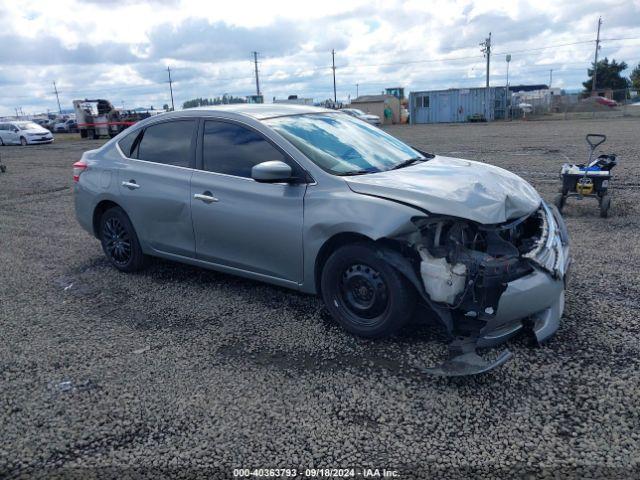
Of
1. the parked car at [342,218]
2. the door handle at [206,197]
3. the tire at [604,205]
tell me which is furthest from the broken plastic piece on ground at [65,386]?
the tire at [604,205]

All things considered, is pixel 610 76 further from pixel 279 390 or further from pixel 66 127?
pixel 279 390

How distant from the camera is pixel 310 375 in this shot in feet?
11.8

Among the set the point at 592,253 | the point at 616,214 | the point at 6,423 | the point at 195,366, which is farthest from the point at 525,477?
the point at 616,214

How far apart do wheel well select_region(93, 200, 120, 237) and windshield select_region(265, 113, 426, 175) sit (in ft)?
7.18

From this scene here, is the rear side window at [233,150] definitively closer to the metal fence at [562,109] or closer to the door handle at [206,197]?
the door handle at [206,197]

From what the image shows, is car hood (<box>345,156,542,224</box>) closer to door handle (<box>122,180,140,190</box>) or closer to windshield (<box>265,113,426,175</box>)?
windshield (<box>265,113,426,175</box>)

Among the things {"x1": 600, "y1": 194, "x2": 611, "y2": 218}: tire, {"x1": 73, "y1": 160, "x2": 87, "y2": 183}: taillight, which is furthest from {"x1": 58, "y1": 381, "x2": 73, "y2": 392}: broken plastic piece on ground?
{"x1": 600, "y1": 194, "x2": 611, "y2": 218}: tire

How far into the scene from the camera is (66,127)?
5316cm

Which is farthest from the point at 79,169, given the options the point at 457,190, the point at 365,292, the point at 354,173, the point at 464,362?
the point at 464,362

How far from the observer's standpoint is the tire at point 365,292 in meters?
3.70

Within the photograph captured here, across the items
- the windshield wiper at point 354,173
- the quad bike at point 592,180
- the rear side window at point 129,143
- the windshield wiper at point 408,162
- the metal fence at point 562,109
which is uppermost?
the rear side window at point 129,143

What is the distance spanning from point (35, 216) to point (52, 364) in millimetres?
6579

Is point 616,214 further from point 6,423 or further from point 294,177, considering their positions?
point 6,423

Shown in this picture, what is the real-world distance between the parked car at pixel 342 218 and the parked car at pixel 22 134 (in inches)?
1218
